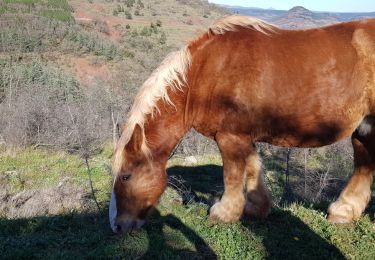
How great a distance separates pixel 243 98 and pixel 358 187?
186 cm

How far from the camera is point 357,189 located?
15.1 feet

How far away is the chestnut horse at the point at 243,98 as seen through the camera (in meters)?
3.87

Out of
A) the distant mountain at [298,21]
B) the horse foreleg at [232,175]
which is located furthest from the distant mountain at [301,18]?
the horse foreleg at [232,175]

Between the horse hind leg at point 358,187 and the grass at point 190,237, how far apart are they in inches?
4.7

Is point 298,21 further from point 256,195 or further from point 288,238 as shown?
point 288,238

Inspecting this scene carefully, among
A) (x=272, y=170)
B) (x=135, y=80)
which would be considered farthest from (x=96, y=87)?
(x=272, y=170)

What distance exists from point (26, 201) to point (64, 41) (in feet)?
89.8

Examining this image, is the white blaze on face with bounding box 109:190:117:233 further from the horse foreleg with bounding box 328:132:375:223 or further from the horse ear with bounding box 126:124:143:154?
the horse foreleg with bounding box 328:132:375:223

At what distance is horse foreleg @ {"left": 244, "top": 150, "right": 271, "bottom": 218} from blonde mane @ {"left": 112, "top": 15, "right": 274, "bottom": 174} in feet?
4.01

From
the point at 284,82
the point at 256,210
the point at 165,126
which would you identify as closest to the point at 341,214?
the point at 256,210

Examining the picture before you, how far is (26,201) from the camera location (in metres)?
6.26

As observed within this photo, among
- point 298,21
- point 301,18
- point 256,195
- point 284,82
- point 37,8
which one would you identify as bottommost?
point 37,8

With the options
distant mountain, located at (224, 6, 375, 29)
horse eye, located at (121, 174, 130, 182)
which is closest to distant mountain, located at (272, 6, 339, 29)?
distant mountain, located at (224, 6, 375, 29)

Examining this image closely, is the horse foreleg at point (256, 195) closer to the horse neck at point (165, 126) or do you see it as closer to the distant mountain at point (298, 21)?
the horse neck at point (165, 126)
